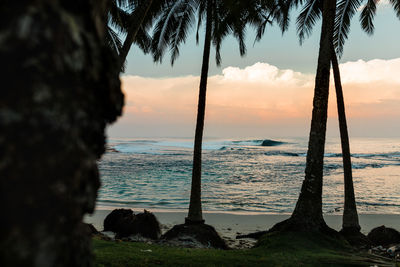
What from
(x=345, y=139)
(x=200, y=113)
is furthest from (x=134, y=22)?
(x=345, y=139)

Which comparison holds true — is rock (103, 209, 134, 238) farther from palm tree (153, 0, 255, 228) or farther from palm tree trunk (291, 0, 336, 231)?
palm tree trunk (291, 0, 336, 231)

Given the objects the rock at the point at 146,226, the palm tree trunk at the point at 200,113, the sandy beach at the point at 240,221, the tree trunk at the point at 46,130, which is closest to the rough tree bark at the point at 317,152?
the palm tree trunk at the point at 200,113

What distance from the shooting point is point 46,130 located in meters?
1.22

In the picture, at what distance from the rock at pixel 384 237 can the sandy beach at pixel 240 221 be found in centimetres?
227

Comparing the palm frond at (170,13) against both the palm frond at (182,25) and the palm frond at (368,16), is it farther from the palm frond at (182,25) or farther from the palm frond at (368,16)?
the palm frond at (368,16)

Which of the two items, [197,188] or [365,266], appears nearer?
[365,266]

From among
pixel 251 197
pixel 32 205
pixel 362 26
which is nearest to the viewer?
pixel 32 205

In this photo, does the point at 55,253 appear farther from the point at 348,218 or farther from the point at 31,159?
the point at 348,218

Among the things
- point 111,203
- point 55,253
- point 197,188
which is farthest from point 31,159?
point 111,203

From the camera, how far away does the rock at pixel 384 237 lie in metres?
9.68

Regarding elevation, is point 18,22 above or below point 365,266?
above

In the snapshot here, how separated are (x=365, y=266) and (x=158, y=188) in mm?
17402

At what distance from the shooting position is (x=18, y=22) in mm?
1225

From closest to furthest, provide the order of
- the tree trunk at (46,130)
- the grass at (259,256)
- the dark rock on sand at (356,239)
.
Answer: the tree trunk at (46,130) < the grass at (259,256) < the dark rock on sand at (356,239)
